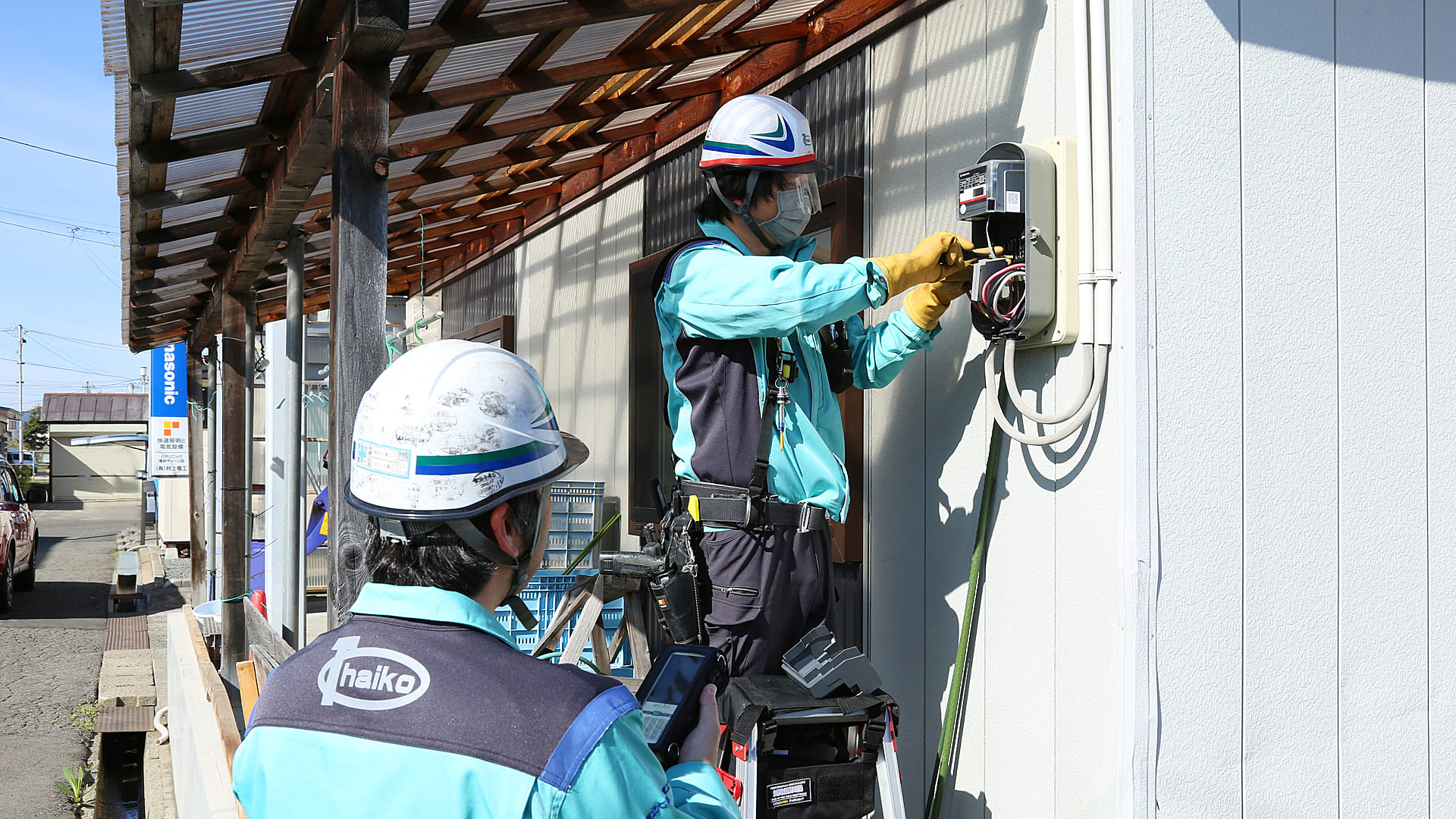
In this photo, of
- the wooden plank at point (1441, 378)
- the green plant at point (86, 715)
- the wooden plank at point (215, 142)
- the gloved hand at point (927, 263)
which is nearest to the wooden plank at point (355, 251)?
the gloved hand at point (927, 263)

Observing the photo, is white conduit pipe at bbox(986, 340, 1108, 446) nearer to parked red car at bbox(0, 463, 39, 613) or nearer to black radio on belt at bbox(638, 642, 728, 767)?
black radio on belt at bbox(638, 642, 728, 767)

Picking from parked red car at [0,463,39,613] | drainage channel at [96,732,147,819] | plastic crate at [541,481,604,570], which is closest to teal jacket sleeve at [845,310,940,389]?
plastic crate at [541,481,604,570]

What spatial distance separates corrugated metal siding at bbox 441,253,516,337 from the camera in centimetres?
882

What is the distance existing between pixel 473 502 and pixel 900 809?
1699 millimetres

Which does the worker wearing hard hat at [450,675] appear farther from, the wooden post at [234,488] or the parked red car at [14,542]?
the parked red car at [14,542]

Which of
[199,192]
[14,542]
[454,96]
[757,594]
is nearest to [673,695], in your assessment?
[757,594]

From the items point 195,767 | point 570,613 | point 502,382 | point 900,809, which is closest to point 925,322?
point 900,809

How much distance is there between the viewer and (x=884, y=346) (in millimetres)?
2957

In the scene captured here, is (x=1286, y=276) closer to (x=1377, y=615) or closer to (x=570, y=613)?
(x=1377, y=615)

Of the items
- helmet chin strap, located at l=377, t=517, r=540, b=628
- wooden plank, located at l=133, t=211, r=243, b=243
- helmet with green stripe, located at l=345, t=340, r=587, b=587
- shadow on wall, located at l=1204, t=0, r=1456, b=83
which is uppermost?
wooden plank, located at l=133, t=211, r=243, b=243

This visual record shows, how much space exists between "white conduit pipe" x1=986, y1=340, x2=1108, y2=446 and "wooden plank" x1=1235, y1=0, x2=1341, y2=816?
0.37m

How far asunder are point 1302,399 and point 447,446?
2226 millimetres

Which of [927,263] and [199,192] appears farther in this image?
[199,192]

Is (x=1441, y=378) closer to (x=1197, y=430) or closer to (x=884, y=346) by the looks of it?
(x=1197, y=430)
